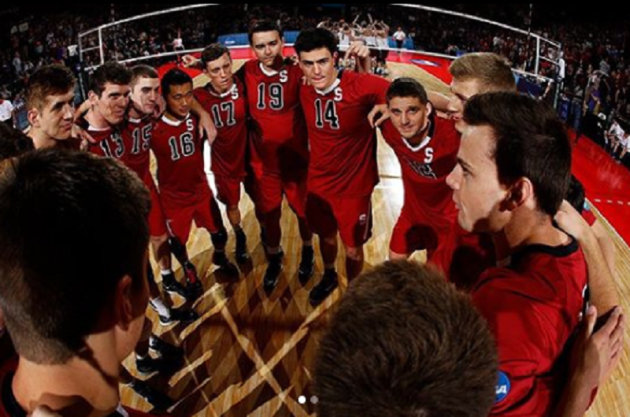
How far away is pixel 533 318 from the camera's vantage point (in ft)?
4.53

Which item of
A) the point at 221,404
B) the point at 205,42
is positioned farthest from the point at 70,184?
the point at 205,42

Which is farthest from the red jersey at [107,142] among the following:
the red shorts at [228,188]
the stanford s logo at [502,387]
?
the stanford s logo at [502,387]

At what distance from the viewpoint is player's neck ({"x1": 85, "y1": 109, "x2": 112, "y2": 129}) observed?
12.1 ft

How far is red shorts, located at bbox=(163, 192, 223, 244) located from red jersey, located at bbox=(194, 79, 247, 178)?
34 cm

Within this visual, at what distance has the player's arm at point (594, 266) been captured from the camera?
1718 millimetres

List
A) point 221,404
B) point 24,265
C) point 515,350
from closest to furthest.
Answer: point 24,265 < point 515,350 < point 221,404

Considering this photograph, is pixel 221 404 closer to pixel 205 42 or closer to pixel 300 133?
pixel 300 133

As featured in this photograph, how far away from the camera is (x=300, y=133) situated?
4.59 meters

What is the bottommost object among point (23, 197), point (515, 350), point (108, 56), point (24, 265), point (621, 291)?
point (621, 291)

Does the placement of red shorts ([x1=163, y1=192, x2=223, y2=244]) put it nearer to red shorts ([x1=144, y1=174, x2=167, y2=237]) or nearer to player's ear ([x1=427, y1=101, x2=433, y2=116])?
red shorts ([x1=144, y1=174, x2=167, y2=237])

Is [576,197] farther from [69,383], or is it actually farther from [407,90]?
[69,383]

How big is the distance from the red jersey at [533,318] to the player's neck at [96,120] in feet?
9.94

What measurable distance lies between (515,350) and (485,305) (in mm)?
153

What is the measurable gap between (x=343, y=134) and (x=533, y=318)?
115 inches
